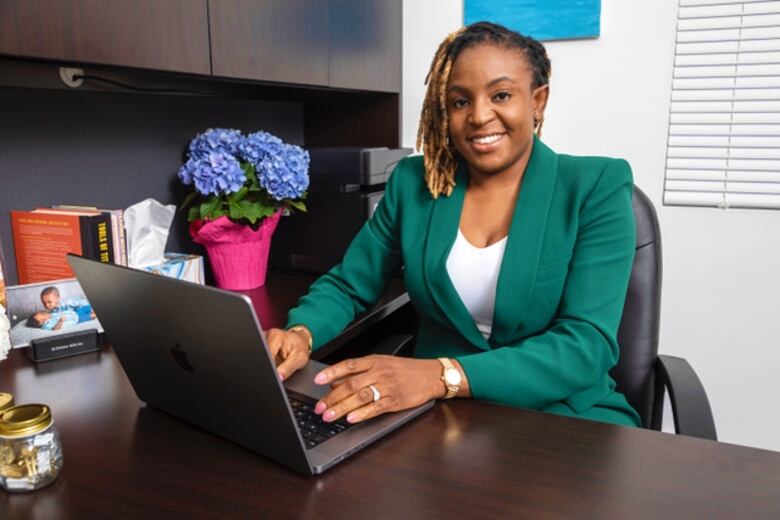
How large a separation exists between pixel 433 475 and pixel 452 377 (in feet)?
0.82

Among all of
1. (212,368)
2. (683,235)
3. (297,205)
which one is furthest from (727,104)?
(212,368)

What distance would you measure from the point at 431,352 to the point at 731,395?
1.20 m

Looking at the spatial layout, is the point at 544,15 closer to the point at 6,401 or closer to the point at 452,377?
the point at 452,377

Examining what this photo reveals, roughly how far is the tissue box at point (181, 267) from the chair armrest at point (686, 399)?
1.04m

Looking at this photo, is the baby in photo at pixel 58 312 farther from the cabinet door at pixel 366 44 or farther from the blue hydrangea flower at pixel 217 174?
the cabinet door at pixel 366 44

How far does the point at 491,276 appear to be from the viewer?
1312 millimetres

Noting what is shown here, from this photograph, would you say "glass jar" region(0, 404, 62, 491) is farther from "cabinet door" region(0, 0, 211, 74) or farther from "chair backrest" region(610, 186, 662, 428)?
"chair backrest" region(610, 186, 662, 428)

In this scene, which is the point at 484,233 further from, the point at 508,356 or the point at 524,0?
the point at 524,0

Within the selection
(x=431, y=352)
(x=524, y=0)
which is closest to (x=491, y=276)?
(x=431, y=352)

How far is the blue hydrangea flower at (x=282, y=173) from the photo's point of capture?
1612 millimetres

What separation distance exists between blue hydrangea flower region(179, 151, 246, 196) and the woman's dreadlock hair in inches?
18.5

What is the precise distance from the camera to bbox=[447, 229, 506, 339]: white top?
51.7 inches

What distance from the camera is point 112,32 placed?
1122 millimetres

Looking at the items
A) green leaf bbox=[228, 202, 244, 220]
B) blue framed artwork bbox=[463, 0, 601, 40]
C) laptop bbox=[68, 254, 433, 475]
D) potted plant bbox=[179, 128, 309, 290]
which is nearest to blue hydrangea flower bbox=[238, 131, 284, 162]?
potted plant bbox=[179, 128, 309, 290]
